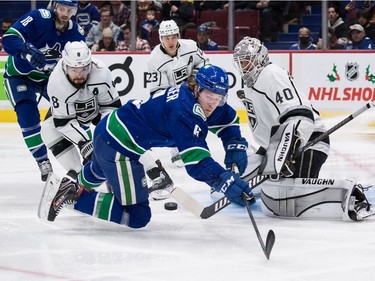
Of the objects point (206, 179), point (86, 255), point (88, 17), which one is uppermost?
point (88, 17)

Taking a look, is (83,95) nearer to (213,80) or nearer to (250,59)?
(250,59)

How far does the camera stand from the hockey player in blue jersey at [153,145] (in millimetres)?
3135

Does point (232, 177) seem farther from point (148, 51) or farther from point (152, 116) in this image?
point (148, 51)

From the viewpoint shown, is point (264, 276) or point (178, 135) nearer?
point (264, 276)

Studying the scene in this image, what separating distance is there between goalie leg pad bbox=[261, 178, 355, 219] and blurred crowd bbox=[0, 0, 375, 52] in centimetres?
415

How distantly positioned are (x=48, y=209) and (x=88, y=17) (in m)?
4.49

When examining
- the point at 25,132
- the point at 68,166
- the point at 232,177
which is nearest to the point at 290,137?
the point at 232,177

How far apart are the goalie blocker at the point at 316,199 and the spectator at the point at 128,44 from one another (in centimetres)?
443

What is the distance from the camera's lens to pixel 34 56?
15.3 ft

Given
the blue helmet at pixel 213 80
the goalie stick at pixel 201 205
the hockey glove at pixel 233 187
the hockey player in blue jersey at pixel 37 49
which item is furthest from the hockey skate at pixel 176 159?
the hockey glove at pixel 233 187

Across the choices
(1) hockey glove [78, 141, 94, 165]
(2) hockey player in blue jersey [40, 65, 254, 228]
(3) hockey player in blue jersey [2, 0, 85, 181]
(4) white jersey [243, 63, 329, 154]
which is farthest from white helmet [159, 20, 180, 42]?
(2) hockey player in blue jersey [40, 65, 254, 228]

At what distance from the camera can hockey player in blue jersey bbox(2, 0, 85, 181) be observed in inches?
190

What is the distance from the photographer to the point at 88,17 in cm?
788

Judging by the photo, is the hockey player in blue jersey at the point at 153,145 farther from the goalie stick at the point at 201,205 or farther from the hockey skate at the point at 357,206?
the hockey skate at the point at 357,206
